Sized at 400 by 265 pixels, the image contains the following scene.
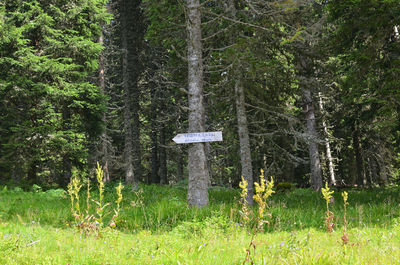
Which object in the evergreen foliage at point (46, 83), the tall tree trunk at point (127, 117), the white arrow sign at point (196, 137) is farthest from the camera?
the tall tree trunk at point (127, 117)

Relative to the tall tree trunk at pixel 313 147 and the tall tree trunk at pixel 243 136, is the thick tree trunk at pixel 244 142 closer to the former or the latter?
the tall tree trunk at pixel 243 136

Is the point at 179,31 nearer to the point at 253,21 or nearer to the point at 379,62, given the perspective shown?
the point at 253,21

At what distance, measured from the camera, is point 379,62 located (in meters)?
8.41

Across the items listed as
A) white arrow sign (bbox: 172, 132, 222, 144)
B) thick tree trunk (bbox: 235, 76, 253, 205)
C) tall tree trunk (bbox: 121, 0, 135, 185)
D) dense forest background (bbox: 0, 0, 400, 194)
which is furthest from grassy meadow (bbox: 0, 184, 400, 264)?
tall tree trunk (bbox: 121, 0, 135, 185)

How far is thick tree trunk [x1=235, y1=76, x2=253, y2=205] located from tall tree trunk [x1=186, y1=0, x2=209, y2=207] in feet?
5.50

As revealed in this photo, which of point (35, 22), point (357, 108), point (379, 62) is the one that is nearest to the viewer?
point (379, 62)

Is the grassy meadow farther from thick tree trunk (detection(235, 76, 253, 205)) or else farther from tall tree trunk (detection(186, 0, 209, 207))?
thick tree trunk (detection(235, 76, 253, 205))

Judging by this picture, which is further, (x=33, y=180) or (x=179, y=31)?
(x=33, y=180)

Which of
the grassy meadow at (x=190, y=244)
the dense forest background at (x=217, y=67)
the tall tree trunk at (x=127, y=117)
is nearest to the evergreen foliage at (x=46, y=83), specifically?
the dense forest background at (x=217, y=67)

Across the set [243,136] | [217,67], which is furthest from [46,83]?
[243,136]

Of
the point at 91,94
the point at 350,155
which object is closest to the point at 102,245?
the point at 91,94

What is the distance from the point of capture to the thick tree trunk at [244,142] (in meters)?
8.76

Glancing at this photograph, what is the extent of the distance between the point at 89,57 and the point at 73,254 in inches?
459

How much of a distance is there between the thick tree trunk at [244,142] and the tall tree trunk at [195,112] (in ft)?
5.50
